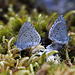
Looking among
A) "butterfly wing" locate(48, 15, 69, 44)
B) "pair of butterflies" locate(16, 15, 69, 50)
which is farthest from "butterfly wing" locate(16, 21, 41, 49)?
"butterfly wing" locate(48, 15, 69, 44)

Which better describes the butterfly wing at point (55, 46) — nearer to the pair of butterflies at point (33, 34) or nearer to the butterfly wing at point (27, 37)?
the pair of butterflies at point (33, 34)

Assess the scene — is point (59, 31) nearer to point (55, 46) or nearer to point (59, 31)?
point (59, 31)

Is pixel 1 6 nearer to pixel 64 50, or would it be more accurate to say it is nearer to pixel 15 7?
pixel 15 7

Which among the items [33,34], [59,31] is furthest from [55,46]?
[33,34]

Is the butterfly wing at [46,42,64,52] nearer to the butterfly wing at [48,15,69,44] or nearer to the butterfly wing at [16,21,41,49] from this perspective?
the butterfly wing at [48,15,69,44]

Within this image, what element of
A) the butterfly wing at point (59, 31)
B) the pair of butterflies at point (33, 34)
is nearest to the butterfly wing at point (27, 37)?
the pair of butterflies at point (33, 34)

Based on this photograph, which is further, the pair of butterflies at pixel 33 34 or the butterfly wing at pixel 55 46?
the butterfly wing at pixel 55 46

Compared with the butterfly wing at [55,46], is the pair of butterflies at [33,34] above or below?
above
